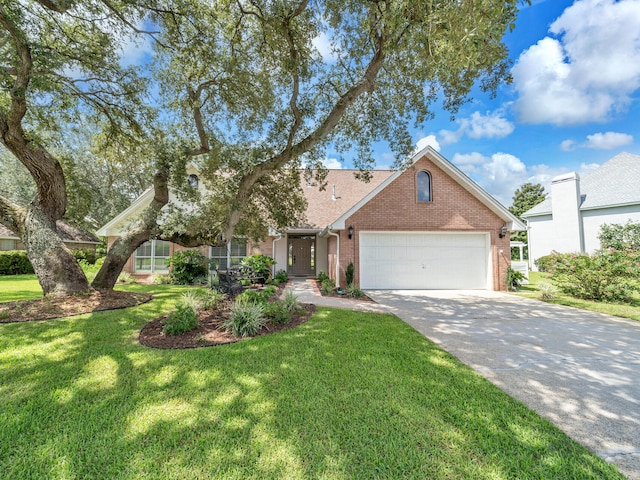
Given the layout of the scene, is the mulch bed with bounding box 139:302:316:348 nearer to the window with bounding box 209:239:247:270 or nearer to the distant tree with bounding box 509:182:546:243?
the window with bounding box 209:239:247:270

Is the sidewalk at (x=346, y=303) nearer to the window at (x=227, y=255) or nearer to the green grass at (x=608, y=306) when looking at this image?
the green grass at (x=608, y=306)

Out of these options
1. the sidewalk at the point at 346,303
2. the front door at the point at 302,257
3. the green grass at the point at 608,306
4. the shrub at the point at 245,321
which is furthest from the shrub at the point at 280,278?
the green grass at the point at 608,306

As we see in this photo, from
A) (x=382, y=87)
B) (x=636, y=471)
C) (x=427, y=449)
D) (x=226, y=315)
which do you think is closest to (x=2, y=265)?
(x=226, y=315)

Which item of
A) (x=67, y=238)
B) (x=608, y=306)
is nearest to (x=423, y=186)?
(x=608, y=306)

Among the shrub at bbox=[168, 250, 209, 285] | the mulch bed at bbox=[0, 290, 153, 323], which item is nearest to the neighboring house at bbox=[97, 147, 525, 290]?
the shrub at bbox=[168, 250, 209, 285]

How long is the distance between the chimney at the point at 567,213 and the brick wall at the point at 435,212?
1214 centimetres

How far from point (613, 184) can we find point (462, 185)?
1502 centimetres

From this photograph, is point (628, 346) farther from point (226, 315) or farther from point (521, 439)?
point (226, 315)

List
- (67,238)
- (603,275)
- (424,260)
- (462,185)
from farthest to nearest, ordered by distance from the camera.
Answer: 1. (67,238)
2. (424,260)
3. (462,185)
4. (603,275)

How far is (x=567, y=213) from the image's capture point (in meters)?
19.6

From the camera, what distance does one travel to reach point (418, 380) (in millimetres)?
3561

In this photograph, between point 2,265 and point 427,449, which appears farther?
point 2,265

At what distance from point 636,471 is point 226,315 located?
246 inches

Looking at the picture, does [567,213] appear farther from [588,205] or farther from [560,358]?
[560,358]
